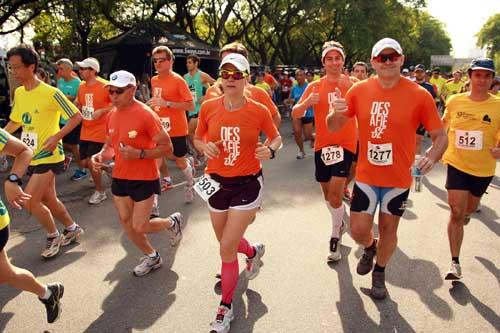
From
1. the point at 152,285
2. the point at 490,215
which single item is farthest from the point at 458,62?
the point at 152,285

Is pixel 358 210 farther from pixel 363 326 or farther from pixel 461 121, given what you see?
pixel 461 121

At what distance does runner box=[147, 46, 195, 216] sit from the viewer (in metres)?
5.83

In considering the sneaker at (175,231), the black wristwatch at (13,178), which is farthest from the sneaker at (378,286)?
the black wristwatch at (13,178)

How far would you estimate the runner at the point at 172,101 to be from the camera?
5.83 m

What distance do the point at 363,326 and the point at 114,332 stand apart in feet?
6.08

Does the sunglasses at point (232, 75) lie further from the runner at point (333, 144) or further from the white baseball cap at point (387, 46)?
the runner at point (333, 144)

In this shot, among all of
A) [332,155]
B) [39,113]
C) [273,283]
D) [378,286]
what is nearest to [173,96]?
[39,113]

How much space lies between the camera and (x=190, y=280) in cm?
388

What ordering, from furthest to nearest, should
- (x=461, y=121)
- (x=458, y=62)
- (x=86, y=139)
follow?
(x=458, y=62) < (x=86, y=139) < (x=461, y=121)

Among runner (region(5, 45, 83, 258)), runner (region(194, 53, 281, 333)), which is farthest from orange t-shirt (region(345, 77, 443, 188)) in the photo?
runner (region(5, 45, 83, 258))

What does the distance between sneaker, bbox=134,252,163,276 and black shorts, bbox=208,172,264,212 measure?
3.91ft

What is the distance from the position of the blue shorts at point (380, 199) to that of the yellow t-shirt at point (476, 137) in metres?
1.02

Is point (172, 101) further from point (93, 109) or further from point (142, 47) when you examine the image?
point (142, 47)

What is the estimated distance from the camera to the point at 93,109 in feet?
20.4
